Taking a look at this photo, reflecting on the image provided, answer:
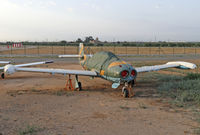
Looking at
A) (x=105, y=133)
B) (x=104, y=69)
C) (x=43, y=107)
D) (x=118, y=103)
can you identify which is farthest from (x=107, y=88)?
(x=105, y=133)

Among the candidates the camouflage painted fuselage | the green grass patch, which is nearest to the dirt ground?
the green grass patch

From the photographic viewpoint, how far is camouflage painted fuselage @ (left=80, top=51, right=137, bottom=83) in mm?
10680

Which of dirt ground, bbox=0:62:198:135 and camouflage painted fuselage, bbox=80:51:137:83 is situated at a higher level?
camouflage painted fuselage, bbox=80:51:137:83

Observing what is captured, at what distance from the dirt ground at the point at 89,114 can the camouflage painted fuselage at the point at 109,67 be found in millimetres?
1051

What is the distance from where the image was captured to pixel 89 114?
8.04m

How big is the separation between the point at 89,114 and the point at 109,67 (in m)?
3.87

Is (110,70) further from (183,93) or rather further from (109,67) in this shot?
(183,93)

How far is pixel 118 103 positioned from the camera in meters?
9.62

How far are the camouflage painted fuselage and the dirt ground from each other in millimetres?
1051

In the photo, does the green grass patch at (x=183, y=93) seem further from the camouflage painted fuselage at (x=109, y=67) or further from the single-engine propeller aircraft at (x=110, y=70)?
the camouflage painted fuselage at (x=109, y=67)

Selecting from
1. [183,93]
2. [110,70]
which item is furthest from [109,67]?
[183,93]

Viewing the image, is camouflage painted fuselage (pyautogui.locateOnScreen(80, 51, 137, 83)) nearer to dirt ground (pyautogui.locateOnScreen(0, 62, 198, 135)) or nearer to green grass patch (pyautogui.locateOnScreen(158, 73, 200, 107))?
dirt ground (pyautogui.locateOnScreen(0, 62, 198, 135))

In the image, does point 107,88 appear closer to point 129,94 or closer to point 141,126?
point 129,94

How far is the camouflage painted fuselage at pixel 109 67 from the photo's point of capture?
1068 cm
